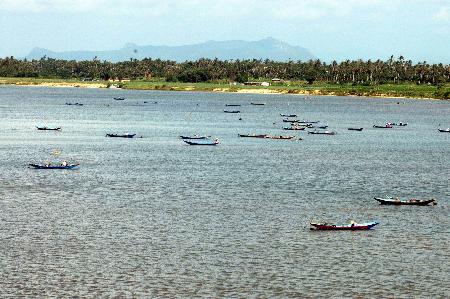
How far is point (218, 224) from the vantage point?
6788 cm

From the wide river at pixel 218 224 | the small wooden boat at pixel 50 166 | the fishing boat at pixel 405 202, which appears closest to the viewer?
the wide river at pixel 218 224

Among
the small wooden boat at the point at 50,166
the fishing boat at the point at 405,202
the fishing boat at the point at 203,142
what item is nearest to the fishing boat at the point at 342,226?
the fishing boat at the point at 405,202

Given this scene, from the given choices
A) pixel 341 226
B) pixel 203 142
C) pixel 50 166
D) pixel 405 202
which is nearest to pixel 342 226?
pixel 341 226

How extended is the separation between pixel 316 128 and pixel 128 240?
398 feet

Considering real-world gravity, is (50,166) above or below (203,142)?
above

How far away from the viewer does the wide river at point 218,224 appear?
167 ft

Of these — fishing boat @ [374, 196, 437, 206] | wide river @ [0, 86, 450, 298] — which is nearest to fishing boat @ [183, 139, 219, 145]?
wide river @ [0, 86, 450, 298]

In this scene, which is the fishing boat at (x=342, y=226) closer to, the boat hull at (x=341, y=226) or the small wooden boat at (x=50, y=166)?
the boat hull at (x=341, y=226)

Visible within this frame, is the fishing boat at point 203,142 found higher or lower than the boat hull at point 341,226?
lower

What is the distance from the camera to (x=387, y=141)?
515ft

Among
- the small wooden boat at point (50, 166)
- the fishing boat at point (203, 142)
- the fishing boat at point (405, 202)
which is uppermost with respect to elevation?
the small wooden boat at point (50, 166)

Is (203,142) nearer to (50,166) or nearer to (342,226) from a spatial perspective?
(50,166)

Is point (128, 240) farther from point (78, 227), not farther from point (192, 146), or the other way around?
point (192, 146)

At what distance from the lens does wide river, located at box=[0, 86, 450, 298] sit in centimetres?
5088
